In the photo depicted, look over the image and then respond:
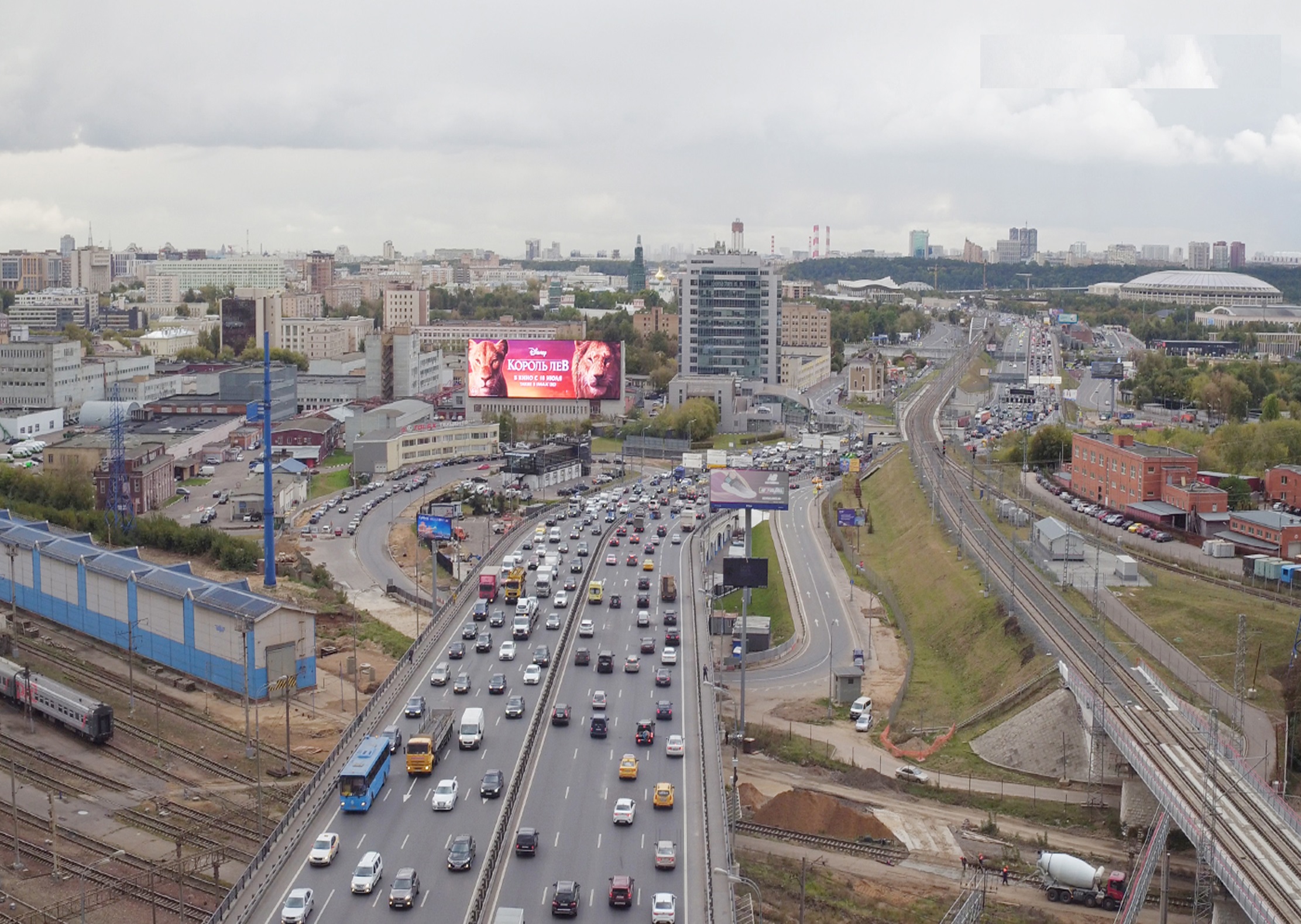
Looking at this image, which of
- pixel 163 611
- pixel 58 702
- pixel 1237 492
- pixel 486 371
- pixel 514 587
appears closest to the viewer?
pixel 58 702

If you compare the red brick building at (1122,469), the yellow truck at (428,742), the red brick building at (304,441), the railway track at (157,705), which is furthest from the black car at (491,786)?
the red brick building at (304,441)

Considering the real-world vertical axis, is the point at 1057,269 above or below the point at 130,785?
above

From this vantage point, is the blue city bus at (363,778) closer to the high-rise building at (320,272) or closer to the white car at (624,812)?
the white car at (624,812)

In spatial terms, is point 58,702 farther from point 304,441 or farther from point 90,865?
point 304,441

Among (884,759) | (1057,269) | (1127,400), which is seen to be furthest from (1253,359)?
(1057,269)

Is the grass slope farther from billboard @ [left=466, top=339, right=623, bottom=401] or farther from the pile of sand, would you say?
billboard @ [left=466, top=339, right=623, bottom=401]

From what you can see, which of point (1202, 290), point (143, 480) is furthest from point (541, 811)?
point (1202, 290)

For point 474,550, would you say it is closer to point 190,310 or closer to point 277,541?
point 277,541

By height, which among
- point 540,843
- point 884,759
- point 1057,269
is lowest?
point 884,759
